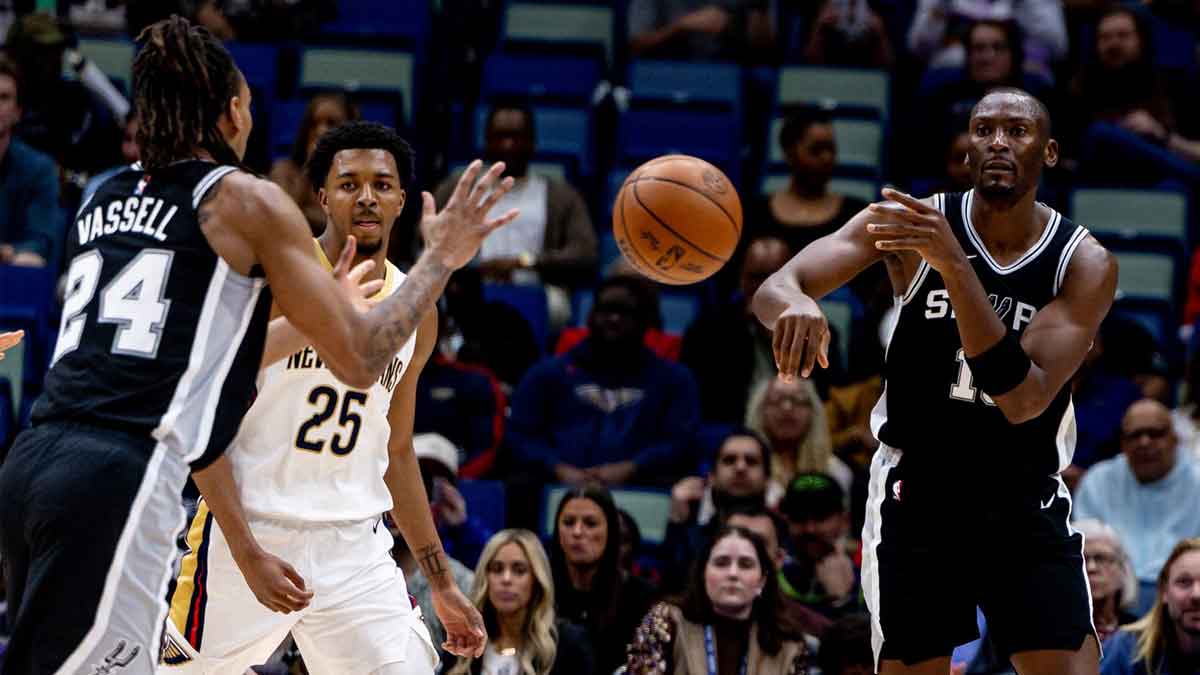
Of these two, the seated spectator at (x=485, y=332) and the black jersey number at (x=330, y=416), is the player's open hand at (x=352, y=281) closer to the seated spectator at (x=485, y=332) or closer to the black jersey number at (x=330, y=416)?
the black jersey number at (x=330, y=416)

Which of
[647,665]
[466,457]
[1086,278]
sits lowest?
[647,665]

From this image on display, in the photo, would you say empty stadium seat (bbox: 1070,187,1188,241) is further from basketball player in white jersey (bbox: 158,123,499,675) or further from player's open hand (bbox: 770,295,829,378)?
player's open hand (bbox: 770,295,829,378)

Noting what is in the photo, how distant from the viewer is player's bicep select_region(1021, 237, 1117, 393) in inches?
212

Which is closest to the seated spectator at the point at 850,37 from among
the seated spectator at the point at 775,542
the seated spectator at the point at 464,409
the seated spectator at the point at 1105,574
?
the seated spectator at the point at 464,409

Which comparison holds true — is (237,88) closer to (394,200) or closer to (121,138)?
(394,200)

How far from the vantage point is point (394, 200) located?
6121 millimetres

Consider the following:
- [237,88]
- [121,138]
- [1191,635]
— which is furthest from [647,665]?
[121,138]

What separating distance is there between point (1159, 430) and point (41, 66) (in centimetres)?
743

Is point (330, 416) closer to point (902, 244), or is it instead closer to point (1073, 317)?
point (902, 244)

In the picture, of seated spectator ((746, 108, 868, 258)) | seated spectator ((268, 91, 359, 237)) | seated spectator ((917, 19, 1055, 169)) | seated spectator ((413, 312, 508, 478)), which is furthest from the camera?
seated spectator ((917, 19, 1055, 169))

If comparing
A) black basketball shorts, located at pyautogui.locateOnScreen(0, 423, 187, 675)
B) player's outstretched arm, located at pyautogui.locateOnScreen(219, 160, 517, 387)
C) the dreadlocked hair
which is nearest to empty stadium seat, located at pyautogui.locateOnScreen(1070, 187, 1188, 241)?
player's outstretched arm, located at pyautogui.locateOnScreen(219, 160, 517, 387)

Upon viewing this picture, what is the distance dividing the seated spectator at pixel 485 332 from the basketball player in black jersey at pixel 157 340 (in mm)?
5666

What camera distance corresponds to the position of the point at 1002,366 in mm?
5270

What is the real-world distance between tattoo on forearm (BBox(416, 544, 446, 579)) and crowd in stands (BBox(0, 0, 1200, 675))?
1.43 meters
